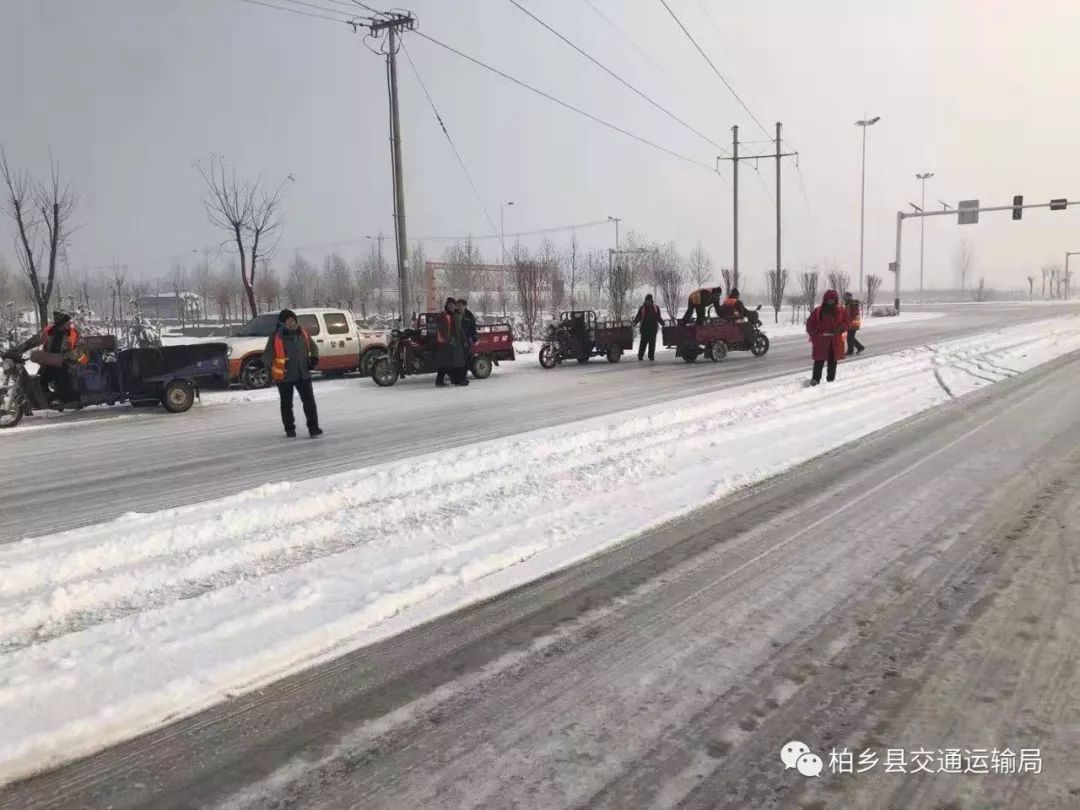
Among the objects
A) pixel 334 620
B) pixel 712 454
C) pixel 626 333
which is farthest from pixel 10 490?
pixel 626 333

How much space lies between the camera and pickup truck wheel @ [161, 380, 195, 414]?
42.8 feet

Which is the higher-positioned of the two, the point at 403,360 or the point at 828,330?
the point at 828,330

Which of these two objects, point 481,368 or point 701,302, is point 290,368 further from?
point 701,302

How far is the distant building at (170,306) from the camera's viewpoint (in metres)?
76.0

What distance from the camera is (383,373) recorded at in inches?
659

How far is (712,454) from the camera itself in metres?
8.09

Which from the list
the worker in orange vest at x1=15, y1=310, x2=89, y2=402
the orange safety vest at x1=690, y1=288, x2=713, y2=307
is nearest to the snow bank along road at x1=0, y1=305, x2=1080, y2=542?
the worker in orange vest at x1=15, y1=310, x2=89, y2=402

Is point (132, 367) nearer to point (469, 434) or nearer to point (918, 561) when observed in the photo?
point (469, 434)

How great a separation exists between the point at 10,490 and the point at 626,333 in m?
16.7

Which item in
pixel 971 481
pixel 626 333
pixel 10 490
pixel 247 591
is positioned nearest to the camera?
pixel 247 591

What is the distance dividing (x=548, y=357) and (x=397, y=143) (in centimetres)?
771

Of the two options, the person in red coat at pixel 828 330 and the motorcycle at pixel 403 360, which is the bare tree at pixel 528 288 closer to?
the motorcycle at pixel 403 360

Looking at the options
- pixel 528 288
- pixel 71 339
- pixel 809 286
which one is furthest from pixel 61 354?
pixel 809 286

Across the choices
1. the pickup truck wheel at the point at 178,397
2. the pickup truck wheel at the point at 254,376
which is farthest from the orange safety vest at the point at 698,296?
the pickup truck wheel at the point at 178,397
